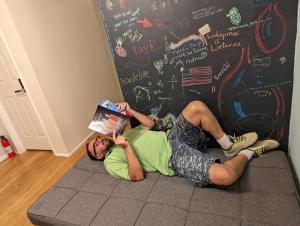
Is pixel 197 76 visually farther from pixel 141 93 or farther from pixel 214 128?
pixel 141 93

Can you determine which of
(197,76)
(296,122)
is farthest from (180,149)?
(296,122)

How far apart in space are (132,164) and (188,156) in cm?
40

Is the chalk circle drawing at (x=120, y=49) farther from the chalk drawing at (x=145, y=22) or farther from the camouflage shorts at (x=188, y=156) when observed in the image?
the camouflage shorts at (x=188, y=156)

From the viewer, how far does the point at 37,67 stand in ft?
8.07

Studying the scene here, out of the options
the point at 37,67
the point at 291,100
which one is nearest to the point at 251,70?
the point at 291,100

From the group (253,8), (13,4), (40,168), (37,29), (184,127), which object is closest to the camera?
(253,8)

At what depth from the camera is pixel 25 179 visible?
8.32 ft

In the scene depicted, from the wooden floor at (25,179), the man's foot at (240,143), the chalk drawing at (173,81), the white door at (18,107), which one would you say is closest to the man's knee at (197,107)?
the chalk drawing at (173,81)

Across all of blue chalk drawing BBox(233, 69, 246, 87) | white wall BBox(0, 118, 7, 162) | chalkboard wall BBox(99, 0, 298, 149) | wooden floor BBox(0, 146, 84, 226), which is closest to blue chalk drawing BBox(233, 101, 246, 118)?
chalkboard wall BBox(99, 0, 298, 149)

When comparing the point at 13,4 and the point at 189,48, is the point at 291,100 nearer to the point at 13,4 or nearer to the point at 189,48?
the point at 189,48

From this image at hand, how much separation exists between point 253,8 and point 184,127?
3.02 ft

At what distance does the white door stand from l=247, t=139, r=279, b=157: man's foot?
247 centimetres

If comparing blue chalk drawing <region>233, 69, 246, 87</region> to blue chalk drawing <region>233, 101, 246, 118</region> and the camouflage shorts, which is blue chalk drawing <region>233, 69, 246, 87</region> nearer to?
blue chalk drawing <region>233, 101, 246, 118</region>

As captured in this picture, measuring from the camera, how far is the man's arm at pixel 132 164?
5.33 ft
